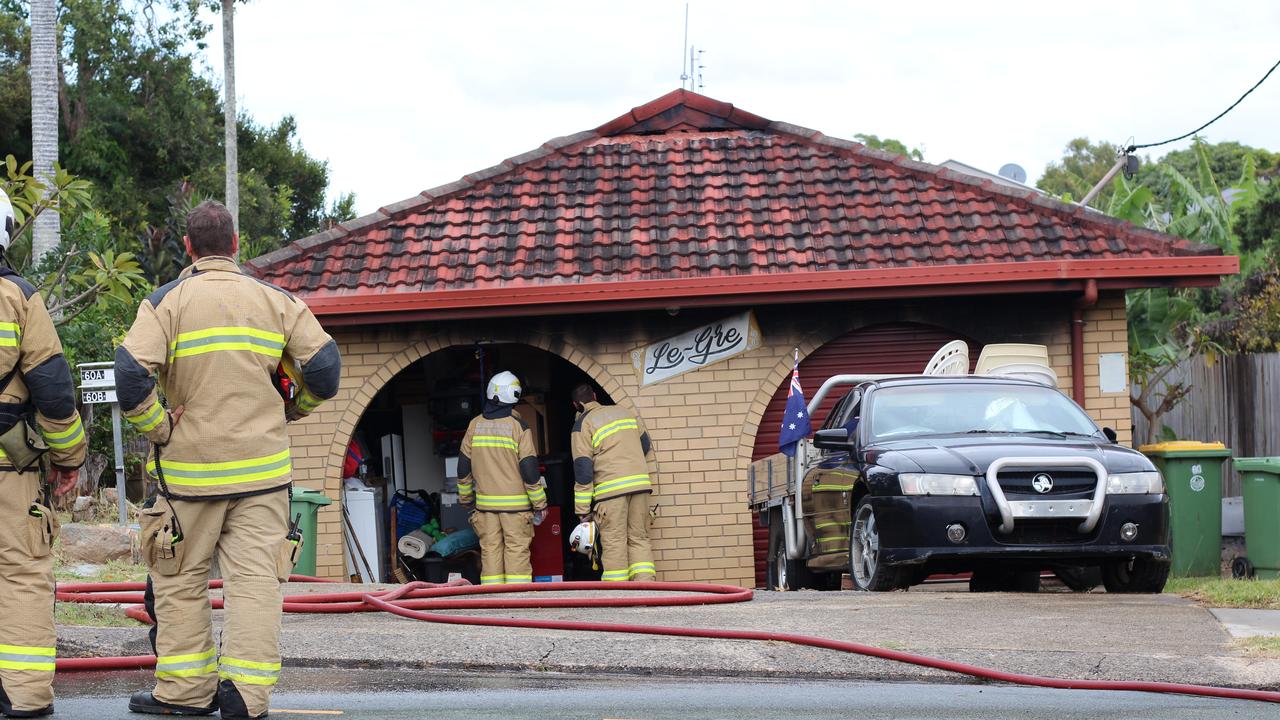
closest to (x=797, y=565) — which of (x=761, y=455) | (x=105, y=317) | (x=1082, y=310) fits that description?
(x=761, y=455)

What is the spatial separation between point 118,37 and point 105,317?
1635 centimetres

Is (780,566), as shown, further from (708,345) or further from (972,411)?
(972,411)

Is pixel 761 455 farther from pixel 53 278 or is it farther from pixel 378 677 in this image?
pixel 378 677

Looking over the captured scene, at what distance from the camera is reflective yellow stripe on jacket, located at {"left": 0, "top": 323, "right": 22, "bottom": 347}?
565cm

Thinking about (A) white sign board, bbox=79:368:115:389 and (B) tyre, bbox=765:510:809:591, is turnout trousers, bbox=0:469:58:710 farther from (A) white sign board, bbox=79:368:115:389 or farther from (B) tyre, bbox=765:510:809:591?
(B) tyre, bbox=765:510:809:591

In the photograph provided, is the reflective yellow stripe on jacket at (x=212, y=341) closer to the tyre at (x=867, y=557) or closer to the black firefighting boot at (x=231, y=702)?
the black firefighting boot at (x=231, y=702)

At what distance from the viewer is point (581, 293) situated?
13.9 m

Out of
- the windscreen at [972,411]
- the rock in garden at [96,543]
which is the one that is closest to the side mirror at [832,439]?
the windscreen at [972,411]

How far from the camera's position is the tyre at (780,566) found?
1201cm

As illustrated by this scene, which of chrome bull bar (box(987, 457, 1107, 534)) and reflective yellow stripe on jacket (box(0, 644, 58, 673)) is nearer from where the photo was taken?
reflective yellow stripe on jacket (box(0, 644, 58, 673))

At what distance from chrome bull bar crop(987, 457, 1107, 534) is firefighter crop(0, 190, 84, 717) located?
526cm

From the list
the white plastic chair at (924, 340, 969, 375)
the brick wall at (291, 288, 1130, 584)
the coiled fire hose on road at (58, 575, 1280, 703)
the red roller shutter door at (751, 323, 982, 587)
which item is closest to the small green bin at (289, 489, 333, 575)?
the brick wall at (291, 288, 1130, 584)

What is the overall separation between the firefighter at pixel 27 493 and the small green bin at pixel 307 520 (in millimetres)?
6811

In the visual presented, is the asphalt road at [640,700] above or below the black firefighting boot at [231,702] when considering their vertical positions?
Result: below
